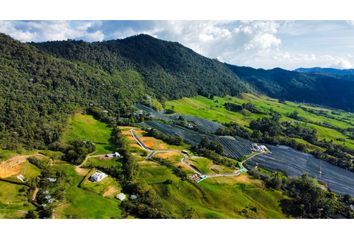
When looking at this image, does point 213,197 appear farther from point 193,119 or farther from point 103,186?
point 193,119

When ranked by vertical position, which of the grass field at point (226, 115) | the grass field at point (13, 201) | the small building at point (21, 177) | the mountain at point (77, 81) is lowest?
the grass field at point (13, 201)

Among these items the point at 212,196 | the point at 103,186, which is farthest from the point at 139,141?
the point at 212,196

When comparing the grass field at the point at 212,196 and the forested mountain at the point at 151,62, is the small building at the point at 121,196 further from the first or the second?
the forested mountain at the point at 151,62

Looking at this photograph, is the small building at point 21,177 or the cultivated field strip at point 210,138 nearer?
the small building at point 21,177

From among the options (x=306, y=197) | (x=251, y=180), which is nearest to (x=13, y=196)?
(x=251, y=180)

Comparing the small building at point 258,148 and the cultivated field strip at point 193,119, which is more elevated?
the cultivated field strip at point 193,119

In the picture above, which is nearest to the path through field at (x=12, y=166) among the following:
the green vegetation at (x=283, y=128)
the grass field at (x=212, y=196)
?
the grass field at (x=212, y=196)

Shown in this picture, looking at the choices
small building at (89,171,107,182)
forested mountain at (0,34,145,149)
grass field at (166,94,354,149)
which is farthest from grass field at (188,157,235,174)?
grass field at (166,94,354,149)
